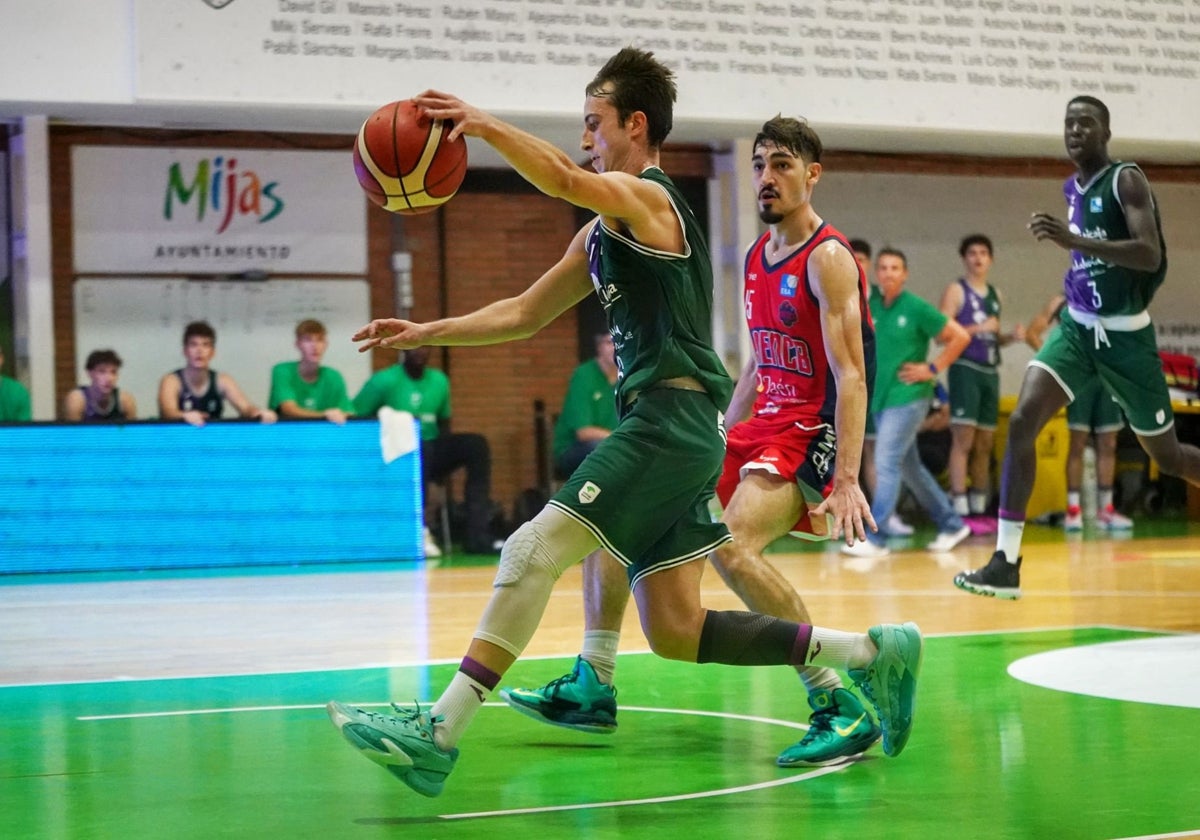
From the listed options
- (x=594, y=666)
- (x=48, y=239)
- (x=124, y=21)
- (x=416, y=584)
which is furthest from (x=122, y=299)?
(x=594, y=666)

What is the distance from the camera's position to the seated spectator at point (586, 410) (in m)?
11.8

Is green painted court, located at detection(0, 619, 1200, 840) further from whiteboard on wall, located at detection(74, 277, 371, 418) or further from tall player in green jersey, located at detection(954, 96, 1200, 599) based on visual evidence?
whiteboard on wall, located at detection(74, 277, 371, 418)

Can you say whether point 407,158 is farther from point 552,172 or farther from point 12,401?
point 12,401

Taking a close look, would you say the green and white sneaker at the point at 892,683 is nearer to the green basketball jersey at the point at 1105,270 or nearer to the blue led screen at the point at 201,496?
the green basketball jersey at the point at 1105,270

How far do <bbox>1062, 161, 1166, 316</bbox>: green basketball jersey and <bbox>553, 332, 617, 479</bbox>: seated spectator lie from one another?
532 cm

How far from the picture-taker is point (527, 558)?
3615 mm

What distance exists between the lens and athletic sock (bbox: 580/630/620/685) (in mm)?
4523

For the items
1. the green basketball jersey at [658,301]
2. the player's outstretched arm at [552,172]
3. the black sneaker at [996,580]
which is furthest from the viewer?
the black sneaker at [996,580]

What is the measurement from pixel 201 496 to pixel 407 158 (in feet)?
24.3

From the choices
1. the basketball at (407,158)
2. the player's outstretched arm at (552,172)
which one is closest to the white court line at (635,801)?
the player's outstretched arm at (552,172)

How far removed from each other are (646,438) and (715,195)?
10.5m

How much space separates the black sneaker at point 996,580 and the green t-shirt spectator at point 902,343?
14.2 feet

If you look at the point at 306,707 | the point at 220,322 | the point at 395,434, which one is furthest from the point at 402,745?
the point at 220,322

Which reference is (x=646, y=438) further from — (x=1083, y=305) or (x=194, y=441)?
(x=194, y=441)
